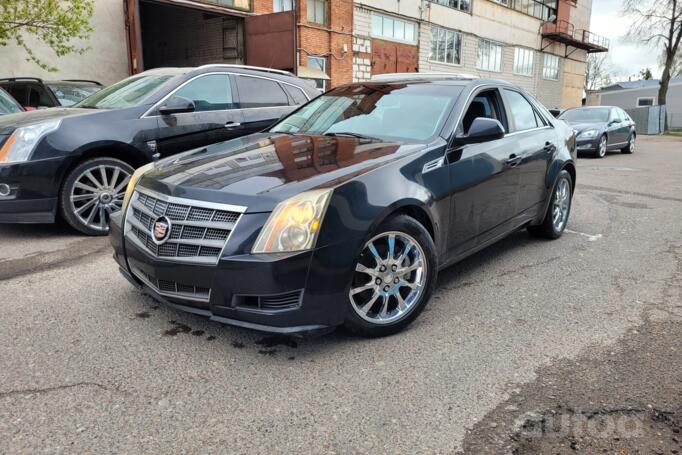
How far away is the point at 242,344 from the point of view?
10.3 ft

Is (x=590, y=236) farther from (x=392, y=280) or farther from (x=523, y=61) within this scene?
(x=523, y=61)

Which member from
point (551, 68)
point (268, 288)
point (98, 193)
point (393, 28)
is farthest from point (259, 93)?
point (551, 68)

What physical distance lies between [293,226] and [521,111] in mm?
3091

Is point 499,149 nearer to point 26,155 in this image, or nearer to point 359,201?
point 359,201

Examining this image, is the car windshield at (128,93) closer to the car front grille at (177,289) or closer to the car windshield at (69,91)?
the car front grille at (177,289)

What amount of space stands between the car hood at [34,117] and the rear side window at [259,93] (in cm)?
170

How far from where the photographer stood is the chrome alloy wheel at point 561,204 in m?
5.48

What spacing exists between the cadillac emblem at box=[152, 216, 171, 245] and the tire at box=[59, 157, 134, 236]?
8.88 feet

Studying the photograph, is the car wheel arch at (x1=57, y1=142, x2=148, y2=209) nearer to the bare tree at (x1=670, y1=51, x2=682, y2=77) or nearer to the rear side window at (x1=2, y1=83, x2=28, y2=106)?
the rear side window at (x1=2, y1=83, x2=28, y2=106)

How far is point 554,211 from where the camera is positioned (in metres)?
5.50

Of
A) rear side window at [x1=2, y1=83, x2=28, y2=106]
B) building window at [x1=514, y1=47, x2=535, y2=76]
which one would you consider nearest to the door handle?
rear side window at [x1=2, y1=83, x2=28, y2=106]

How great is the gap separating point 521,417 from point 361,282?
1.10 meters

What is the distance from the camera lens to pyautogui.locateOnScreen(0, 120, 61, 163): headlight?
4.92 meters

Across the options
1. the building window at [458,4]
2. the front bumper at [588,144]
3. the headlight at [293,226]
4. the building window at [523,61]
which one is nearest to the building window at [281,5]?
the building window at [458,4]
